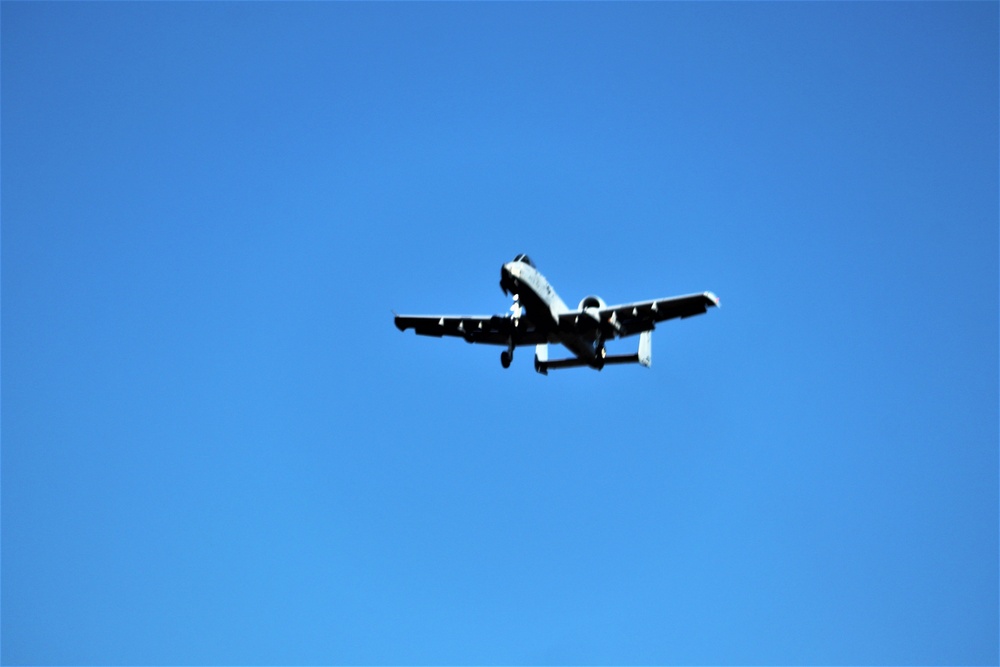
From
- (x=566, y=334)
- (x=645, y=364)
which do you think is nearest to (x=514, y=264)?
Result: (x=566, y=334)

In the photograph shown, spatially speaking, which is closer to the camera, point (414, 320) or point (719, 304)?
point (719, 304)

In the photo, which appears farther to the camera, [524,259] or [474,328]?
[474,328]

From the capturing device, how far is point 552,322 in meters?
58.6

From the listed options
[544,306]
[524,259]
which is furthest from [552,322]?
[524,259]

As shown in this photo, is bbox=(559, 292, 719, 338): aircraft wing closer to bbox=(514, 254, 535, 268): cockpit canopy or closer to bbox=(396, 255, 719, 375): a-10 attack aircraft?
bbox=(396, 255, 719, 375): a-10 attack aircraft

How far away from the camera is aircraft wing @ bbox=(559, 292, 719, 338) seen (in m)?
57.9

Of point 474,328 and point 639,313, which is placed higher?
point 474,328

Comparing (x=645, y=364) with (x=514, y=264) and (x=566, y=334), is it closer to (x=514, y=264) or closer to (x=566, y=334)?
(x=566, y=334)

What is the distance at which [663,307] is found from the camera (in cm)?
5859

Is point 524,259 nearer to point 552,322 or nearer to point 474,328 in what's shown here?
point 552,322

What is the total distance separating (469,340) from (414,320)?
8.66 ft

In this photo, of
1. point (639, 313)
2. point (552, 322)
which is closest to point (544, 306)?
point (552, 322)

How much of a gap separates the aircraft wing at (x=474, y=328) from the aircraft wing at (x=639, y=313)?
192 cm

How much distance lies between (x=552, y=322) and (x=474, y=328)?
4.65 m
